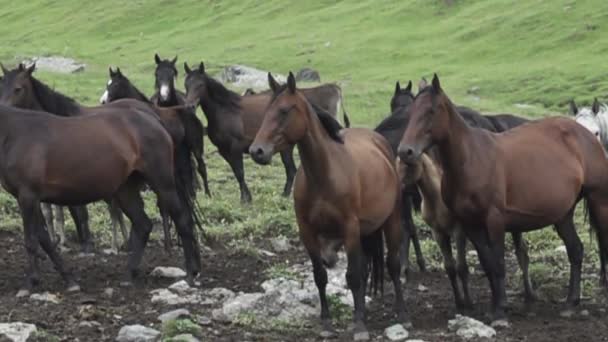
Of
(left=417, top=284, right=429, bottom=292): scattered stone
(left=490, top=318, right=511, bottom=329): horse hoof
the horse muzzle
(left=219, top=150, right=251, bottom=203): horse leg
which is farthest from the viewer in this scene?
(left=219, top=150, right=251, bottom=203): horse leg

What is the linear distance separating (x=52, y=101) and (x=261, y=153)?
5041 millimetres

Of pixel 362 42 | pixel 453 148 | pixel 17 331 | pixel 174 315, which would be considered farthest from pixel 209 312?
pixel 362 42

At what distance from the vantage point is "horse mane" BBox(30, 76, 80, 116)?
1322cm

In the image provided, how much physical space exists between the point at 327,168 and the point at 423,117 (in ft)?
3.26

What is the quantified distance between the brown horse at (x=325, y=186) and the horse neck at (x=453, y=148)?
0.62 metres

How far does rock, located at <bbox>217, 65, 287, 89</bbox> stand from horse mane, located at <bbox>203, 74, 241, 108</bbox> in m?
19.2

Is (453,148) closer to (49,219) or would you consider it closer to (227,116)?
(49,219)

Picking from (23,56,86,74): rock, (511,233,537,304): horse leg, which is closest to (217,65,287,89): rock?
(23,56,86,74): rock

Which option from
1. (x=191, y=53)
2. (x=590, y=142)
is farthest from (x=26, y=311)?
(x=191, y=53)

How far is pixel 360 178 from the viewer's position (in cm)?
981

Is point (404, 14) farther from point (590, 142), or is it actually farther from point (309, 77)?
point (590, 142)

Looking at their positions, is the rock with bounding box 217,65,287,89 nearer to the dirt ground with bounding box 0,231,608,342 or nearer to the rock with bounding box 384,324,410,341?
the dirt ground with bounding box 0,231,608,342

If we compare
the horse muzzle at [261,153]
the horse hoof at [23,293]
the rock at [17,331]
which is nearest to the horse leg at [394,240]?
the horse muzzle at [261,153]

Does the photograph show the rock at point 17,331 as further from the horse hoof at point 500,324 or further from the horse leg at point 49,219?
the horse leg at point 49,219
